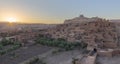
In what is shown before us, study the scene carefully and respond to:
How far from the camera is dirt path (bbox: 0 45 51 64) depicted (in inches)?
699

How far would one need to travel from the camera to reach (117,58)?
17.4 m

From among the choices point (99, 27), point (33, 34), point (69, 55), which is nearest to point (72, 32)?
point (99, 27)

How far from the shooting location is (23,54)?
19625mm

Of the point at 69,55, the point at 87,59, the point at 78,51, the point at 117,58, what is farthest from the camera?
the point at 78,51

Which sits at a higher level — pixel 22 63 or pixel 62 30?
pixel 62 30

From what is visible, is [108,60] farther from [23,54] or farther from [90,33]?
[90,33]

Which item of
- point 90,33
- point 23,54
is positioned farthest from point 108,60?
point 90,33

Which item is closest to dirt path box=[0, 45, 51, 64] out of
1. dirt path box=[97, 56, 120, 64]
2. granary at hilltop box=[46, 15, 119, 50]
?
granary at hilltop box=[46, 15, 119, 50]

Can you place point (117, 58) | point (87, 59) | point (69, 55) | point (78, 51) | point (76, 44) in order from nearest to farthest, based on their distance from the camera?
point (87, 59), point (117, 58), point (69, 55), point (78, 51), point (76, 44)

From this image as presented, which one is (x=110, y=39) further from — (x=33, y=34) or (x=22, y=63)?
(x=22, y=63)

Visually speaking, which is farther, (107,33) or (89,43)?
(107,33)

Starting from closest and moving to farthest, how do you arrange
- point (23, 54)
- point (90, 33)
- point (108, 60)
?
point (108, 60) < point (23, 54) < point (90, 33)

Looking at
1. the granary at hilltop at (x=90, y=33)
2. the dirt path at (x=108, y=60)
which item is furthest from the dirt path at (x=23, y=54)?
the dirt path at (x=108, y=60)

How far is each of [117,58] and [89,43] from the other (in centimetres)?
427
